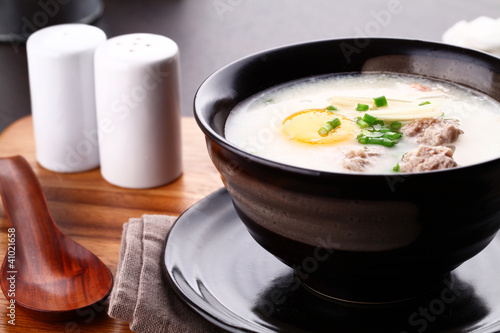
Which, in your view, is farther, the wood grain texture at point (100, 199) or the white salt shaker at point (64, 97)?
the white salt shaker at point (64, 97)

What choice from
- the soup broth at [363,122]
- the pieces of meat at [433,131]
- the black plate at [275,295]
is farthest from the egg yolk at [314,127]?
the black plate at [275,295]

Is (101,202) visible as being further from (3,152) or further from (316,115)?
(316,115)

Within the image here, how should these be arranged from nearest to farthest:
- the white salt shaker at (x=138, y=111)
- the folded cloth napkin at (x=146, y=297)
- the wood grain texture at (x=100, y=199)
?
the folded cloth napkin at (x=146, y=297), the wood grain texture at (x=100, y=199), the white salt shaker at (x=138, y=111)

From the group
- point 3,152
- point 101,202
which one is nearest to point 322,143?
point 101,202

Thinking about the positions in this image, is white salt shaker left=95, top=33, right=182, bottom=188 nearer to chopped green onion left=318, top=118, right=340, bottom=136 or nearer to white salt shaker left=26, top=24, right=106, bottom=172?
white salt shaker left=26, top=24, right=106, bottom=172

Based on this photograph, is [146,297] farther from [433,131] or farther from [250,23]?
[250,23]

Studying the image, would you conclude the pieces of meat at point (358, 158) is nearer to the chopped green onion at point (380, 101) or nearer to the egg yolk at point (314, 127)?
the egg yolk at point (314, 127)

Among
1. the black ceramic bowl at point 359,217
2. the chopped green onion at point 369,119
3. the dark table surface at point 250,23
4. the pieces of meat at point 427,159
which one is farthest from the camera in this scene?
the dark table surface at point 250,23
